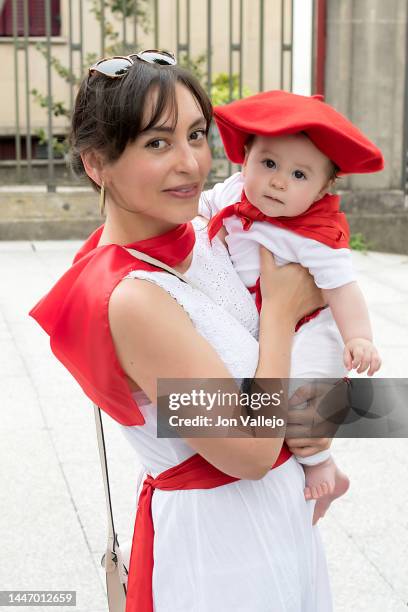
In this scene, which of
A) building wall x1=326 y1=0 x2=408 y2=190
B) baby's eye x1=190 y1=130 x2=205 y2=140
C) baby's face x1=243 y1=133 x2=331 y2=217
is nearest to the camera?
baby's eye x1=190 y1=130 x2=205 y2=140

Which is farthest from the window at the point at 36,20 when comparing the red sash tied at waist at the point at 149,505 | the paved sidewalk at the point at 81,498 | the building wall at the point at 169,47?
the red sash tied at waist at the point at 149,505

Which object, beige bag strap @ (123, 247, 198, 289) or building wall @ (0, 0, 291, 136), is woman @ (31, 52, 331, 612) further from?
building wall @ (0, 0, 291, 136)

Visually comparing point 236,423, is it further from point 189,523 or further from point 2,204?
point 2,204

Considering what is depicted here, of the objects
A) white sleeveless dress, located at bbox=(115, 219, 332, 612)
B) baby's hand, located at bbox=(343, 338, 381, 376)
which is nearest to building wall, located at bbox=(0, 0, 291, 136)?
baby's hand, located at bbox=(343, 338, 381, 376)

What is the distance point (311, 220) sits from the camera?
2088 millimetres

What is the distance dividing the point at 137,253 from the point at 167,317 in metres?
0.15

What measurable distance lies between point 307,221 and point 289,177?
0.09 metres

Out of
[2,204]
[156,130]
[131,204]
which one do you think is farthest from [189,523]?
[2,204]

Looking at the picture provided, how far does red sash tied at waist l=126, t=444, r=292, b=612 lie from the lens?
77.2 inches

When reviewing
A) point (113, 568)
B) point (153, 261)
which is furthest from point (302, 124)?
point (113, 568)

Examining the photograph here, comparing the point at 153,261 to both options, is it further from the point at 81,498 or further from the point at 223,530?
the point at 81,498

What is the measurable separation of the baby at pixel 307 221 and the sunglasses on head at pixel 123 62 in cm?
18

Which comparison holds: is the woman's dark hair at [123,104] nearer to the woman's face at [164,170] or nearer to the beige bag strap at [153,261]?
the woman's face at [164,170]

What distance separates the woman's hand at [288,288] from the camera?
201 cm
